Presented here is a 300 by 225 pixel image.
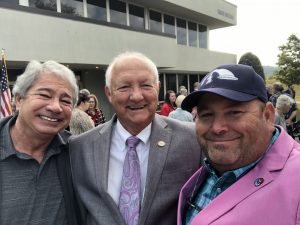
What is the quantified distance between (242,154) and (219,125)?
0.19 metres

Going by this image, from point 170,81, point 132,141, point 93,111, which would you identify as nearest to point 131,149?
point 132,141

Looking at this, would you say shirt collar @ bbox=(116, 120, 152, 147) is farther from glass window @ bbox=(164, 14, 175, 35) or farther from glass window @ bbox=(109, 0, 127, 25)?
glass window @ bbox=(164, 14, 175, 35)

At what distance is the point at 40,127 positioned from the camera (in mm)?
2289

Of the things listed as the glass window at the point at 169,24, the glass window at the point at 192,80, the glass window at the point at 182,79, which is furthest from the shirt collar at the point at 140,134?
the glass window at the point at 192,80

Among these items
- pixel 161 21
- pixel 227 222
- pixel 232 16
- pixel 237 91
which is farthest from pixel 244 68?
pixel 232 16

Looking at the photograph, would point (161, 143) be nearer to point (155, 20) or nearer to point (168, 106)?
point (168, 106)

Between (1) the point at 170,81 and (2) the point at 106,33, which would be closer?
(2) the point at 106,33

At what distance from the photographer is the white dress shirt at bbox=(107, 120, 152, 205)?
7.41 ft

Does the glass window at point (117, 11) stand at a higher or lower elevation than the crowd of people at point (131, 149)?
higher

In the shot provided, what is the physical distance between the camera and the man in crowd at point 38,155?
221cm

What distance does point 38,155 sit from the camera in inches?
93.6

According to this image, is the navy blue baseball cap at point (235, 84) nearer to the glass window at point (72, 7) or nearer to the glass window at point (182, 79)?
the glass window at point (72, 7)

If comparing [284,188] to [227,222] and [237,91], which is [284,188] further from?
[237,91]

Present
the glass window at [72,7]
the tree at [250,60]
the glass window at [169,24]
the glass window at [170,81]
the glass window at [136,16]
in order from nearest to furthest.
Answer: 1. the glass window at [72,7]
2. the tree at [250,60]
3. the glass window at [136,16]
4. the glass window at [169,24]
5. the glass window at [170,81]
